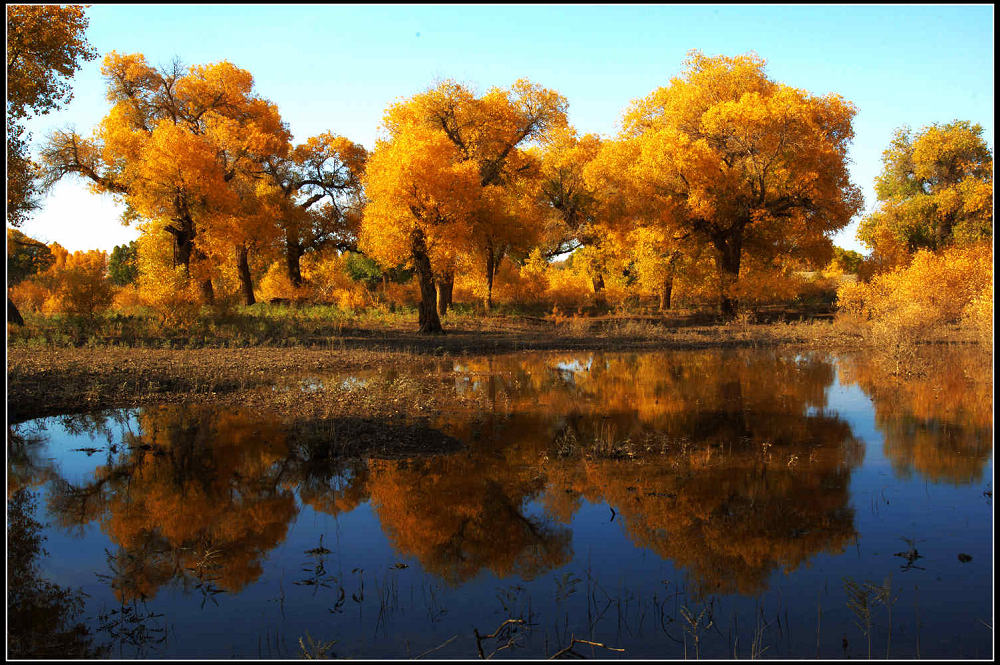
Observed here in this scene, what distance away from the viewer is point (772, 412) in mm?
13188

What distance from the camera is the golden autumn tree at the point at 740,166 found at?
32.6 metres

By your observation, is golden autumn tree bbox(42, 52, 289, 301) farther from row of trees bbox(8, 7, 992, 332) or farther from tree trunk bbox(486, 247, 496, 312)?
A: tree trunk bbox(486, 247, 496, 312)

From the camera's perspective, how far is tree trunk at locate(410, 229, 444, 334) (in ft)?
92.8

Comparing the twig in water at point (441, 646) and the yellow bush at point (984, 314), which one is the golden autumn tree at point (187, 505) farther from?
the yellow bush at point (984, 314)

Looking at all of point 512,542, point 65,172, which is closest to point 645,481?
point 512,542

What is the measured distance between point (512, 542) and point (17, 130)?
20.2 m

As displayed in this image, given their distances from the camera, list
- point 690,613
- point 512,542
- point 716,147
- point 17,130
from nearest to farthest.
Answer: point 690,613
point 512,542
point 17,130
point 716,147

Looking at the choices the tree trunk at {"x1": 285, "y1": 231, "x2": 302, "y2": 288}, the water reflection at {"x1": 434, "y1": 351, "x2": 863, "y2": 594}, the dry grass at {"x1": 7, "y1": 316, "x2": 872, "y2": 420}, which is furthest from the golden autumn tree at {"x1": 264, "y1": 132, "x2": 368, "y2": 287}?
the water reflection at {"x1": 434, "y1": 351, "x2": 863, "y2": 594}

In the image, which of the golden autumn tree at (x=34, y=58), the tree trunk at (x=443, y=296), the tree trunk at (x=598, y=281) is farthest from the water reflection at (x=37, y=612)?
the tree trunk at (x=598, y=281)

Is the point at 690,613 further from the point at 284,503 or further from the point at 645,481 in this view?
the point at 284,503

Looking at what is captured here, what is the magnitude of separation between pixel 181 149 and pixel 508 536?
1143 inches

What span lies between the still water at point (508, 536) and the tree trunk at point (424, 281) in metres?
16.2

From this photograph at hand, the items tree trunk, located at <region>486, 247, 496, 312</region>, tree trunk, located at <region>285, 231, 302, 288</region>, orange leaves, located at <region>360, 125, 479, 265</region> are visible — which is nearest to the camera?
orange leaves, located at <region>360, 125, 479, 265</region>

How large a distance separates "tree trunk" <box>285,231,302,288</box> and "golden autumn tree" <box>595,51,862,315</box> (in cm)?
1776
